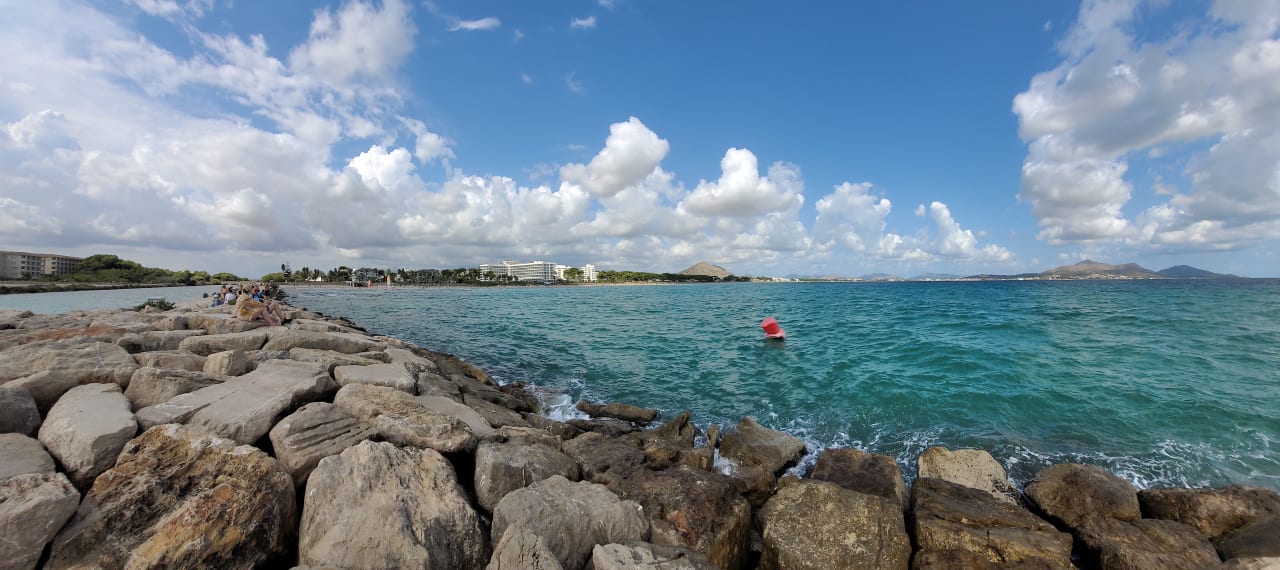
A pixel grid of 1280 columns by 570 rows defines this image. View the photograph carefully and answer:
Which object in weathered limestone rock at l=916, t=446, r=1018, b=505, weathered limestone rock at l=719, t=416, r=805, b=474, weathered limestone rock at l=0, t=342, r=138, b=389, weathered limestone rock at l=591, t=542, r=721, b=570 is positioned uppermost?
weathered limestone rock at l=0, t=342, r=138, b=389

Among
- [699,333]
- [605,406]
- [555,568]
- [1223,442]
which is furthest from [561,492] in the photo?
[699,333]

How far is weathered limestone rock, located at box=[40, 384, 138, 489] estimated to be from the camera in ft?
14.4

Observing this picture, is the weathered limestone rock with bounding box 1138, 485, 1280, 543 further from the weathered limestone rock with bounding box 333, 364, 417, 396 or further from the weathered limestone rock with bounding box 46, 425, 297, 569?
the weathered limestone rock with bounding box 333, 364, 417, 396

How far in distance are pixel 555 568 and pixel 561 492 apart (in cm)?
130

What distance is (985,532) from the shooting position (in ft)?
17.9

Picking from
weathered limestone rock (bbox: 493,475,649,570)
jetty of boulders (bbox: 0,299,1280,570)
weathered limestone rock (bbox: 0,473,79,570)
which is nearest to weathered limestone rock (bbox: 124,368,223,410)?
jetty of boulders (bbox: 0,299,1280,570)

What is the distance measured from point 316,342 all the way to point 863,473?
477 inches

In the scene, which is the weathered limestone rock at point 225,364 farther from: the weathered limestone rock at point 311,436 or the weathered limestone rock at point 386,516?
the weathered limestone rock at point 386,516

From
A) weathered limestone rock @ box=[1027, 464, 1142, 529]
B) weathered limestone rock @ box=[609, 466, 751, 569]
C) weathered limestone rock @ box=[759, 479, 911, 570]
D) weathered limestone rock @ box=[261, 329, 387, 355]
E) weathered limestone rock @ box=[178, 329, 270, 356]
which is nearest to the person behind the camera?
weathered limestone rock @ box=[609, 466, 751, 569]

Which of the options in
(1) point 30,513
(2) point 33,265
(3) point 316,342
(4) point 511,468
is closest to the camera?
(1) point 30,513

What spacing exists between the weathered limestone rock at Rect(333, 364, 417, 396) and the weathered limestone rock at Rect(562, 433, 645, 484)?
3.16 m

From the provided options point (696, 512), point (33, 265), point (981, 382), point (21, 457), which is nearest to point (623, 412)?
point (696, 512)

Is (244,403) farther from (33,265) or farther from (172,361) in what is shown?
(33,265)

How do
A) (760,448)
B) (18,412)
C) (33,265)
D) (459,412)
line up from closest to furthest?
(18,412), (459,412), (760,448), (33,265)
